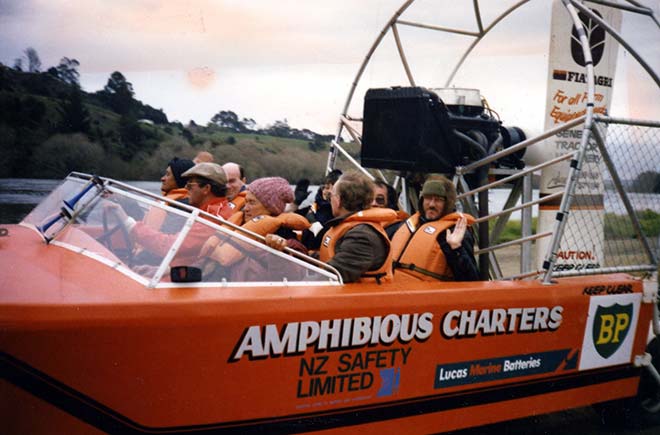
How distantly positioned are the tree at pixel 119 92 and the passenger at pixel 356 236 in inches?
125

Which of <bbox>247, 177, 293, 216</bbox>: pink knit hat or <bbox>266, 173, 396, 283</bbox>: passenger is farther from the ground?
<bbox>247, 177, 293, 216</bbox>: pink knit hat

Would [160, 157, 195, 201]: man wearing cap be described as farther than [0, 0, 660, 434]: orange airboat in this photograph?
Yes

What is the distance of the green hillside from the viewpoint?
204 inches

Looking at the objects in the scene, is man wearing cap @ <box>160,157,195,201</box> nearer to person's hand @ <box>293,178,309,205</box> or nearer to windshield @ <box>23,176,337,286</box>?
person's hand @ <box>293,178,309,205</box>

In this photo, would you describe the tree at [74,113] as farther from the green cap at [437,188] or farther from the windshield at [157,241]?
the green cap at [437,188]

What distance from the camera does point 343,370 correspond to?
301cm

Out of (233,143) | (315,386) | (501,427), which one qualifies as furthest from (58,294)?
(233,143)

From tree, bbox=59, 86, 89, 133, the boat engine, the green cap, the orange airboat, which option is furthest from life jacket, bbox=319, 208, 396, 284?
tree, bbox=59, 86, 89, 133

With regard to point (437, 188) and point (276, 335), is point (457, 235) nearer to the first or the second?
point (437, 188)

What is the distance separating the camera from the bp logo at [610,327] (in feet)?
12.9

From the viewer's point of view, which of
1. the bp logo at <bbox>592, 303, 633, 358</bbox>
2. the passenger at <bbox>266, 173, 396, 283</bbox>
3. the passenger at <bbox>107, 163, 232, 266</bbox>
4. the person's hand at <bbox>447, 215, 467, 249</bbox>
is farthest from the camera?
the bp logo at <bbox>592, 303, 633, 358</bbox>

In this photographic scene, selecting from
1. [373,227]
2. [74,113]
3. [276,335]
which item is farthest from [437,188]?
[74,113]

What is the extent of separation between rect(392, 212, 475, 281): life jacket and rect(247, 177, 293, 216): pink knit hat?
85cm

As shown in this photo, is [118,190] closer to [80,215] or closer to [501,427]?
[80,215]
